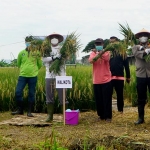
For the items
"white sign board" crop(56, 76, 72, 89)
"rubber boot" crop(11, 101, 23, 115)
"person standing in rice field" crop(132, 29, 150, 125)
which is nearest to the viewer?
"person standing in rice field" crop(132, 29, 150, 125)

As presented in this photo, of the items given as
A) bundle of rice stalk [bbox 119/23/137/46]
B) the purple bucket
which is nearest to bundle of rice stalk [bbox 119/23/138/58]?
bundle of rice stalk [bbox 119/23/137/46]

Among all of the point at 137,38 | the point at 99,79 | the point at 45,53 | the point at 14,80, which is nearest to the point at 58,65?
the point at 45,53

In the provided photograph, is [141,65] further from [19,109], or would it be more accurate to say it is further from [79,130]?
[19,109]

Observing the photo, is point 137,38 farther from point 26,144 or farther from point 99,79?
point 26,144

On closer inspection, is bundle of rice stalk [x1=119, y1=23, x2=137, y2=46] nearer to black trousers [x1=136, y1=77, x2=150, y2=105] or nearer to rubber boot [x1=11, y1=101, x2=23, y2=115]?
black trousers [x1=136, y1=77, x2=150, y2=105]

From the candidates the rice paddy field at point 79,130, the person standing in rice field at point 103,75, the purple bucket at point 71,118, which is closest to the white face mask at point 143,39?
the person standing in rice field at point 103,75

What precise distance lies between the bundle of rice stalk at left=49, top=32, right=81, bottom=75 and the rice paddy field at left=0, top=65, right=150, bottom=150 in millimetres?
930

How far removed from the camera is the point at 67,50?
6344mm

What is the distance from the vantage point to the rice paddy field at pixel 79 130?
4190 millimetres

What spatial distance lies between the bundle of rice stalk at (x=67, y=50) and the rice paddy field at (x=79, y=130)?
0.93 meters

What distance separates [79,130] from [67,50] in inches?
53.1

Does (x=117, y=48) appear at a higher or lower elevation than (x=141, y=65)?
higher

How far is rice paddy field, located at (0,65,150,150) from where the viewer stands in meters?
4.19

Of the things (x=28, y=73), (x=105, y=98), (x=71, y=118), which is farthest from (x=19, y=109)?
(x=105, y=98)
